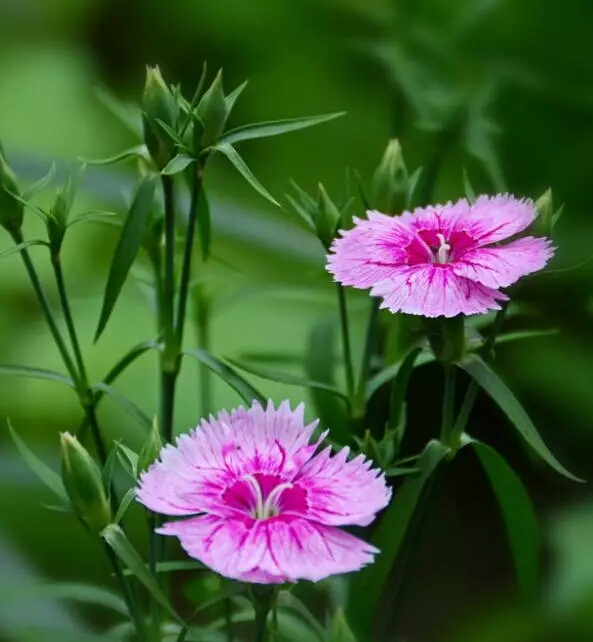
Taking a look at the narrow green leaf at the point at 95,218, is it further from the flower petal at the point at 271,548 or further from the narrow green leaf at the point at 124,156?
the flower petal at the point at 271,548

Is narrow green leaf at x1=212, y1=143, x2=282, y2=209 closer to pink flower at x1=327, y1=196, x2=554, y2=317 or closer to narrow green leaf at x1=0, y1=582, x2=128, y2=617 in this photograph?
pink flower at x1=327, y1=196, x2=554, y2=317

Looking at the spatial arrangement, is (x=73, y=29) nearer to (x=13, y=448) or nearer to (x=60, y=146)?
(x=60, y=146)

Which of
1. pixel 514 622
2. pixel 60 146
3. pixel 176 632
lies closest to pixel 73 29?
pixel 60 146

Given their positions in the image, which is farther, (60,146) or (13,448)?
(60,146)

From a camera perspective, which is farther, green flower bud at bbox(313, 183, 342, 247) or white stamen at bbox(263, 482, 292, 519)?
green flower bud at bbox(313, 183, 342, 247)

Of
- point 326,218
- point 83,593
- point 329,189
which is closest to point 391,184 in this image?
point 326,218

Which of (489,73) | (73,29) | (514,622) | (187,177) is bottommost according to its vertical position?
(514,622)

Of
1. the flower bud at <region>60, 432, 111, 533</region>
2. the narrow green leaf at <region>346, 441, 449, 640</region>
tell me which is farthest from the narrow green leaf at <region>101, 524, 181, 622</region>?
the narrow green leaf at <region>346, 441, 449, 640</region>
